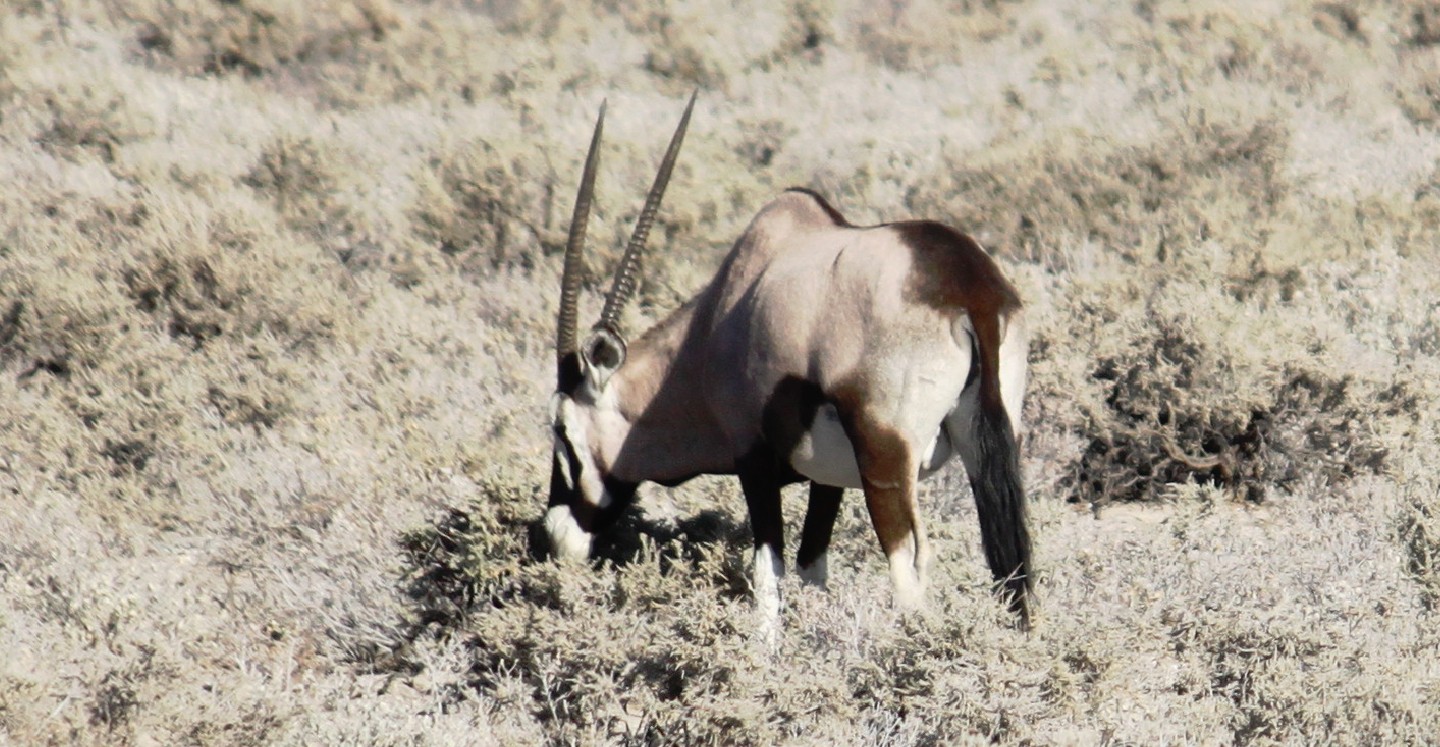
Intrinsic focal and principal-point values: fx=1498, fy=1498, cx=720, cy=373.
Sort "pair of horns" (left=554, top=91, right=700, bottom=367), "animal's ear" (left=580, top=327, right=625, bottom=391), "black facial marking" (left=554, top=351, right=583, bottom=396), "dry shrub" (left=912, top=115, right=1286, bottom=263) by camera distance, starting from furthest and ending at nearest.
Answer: "dry shrub" (left=912, top=115, right=1286, bottom=263) → "black facial marking" (left=554, top=351, right=583, bottom=396) → "animal's ear" (left=580, top=327, right=625, bottom=391) → "pair of horns" (left=554, top=91, right=700, bottom=367)

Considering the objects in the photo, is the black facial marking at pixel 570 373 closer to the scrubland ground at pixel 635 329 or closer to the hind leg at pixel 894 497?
the scrubland ground at pixel 635 329

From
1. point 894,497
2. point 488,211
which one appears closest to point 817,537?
point 894,497

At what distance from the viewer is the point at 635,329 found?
789cm

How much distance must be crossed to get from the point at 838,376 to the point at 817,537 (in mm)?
891

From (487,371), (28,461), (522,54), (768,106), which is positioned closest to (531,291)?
(487,371)

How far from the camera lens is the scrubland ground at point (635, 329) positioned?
4043mm

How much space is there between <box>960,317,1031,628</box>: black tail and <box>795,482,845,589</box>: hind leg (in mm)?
728

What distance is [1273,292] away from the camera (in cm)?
757

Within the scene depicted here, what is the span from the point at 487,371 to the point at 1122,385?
301 cm

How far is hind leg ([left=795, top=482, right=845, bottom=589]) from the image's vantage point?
4.85 m

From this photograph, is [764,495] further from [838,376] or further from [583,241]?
[583,241]

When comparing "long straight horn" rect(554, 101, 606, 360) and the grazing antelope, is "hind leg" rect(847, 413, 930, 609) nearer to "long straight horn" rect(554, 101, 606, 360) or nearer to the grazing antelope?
the grazing antelope

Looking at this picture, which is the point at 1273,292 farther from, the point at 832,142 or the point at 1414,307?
the point at 832,142

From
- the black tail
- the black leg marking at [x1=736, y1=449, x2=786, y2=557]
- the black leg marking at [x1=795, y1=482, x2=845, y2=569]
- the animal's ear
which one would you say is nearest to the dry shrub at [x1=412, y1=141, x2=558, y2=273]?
the animal's ear
